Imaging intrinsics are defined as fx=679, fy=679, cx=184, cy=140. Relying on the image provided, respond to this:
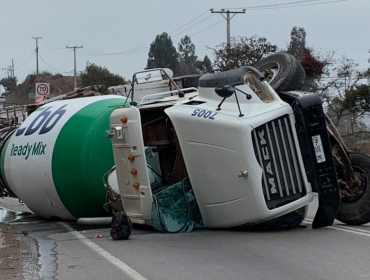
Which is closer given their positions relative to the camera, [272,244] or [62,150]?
[272,244]

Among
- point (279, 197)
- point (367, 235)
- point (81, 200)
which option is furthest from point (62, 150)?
point (367, 235)

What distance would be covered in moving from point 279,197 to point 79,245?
3004mm

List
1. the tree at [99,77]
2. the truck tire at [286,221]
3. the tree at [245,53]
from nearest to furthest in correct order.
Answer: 1. the truck tire at [286,221]
2. the tree at [245,53]
3. the tree at [99,77]

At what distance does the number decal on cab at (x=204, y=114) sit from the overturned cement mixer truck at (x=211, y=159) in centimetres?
2

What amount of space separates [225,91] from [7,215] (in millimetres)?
8474

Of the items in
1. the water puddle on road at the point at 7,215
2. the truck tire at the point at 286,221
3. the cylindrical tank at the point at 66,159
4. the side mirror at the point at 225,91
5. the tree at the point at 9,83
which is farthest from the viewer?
the tree at the point at 9,83

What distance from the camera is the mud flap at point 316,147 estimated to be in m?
9.61

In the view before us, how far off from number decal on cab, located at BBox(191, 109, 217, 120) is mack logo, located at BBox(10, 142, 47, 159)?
3.95 metres

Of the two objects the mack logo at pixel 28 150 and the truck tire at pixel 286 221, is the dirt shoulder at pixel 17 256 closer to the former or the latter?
the mack logo at pixel 28 150

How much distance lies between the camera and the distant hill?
94.2 metres

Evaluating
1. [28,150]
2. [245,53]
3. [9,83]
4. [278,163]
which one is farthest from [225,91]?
[9,83]

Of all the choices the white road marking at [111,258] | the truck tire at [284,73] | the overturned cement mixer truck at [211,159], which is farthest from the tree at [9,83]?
the white road marking at [111,258]

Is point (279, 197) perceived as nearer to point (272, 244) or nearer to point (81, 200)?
point (272, 244)

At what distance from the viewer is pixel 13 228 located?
1294cm
